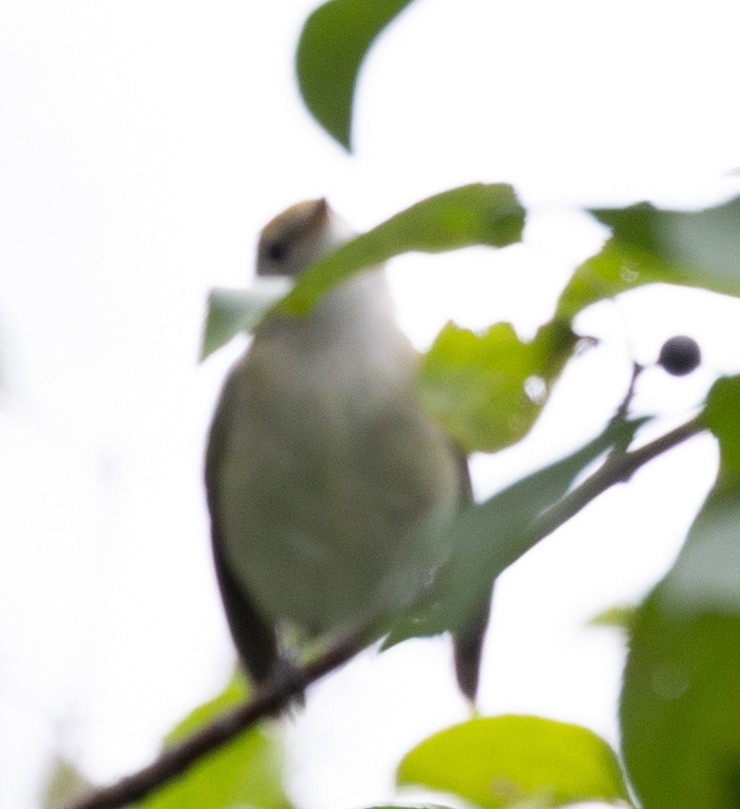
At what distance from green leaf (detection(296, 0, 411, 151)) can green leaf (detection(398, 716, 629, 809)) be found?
635 mm

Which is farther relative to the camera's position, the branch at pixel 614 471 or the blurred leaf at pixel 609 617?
the blurred leaf at pixel 609 617

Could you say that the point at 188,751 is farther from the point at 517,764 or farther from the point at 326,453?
the point at 326,453

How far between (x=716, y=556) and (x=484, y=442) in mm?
729

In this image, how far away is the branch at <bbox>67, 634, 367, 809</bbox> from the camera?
1.50m

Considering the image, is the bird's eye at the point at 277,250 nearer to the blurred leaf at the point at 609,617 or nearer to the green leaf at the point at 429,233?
the blurred leaf at the point at 609,617

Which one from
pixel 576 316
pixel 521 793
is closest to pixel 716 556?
pixel 576 316

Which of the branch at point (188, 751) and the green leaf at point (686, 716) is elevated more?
the green leaf at point (686, 716)

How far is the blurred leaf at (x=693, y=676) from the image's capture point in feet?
2.54

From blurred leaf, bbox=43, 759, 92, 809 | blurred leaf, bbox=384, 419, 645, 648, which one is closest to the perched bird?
blurred leaf, bbox=43, 759, 92, 809

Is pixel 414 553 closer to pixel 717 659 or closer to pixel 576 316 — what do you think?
pixel 717 659

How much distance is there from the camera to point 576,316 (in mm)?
1219

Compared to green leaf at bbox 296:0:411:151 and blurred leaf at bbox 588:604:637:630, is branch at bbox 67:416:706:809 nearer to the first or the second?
blurred leaf at bbox 588:604:637:630

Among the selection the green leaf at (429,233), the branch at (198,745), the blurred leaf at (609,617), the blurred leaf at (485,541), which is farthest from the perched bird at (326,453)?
the blurred leaf at (485,541)

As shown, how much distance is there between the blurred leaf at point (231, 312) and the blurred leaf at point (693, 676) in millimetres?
319
